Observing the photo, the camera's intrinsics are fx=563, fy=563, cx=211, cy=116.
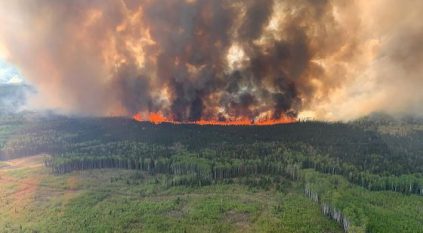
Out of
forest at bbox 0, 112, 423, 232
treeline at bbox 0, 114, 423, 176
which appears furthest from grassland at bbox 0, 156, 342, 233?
treeline at bbox 0, 114, 423, 176

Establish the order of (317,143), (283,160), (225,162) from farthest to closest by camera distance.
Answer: (317,143) → (283,160) → (225,162)

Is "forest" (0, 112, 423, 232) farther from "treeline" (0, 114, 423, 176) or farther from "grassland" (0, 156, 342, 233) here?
"grassland" (0, 156, 342, 233)

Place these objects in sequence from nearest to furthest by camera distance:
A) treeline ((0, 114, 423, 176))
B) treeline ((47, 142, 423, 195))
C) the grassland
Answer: the grassland, treeline ((47, 142, 423, 195)), treeline ((0, 114, 423, 176))

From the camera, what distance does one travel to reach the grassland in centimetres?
11656

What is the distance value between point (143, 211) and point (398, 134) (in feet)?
339

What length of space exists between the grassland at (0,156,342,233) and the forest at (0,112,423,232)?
4779 mm

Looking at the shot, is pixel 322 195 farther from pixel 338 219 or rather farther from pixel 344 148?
pixel 344 148

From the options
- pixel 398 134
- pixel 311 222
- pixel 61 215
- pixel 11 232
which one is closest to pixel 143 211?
pixel 61 215

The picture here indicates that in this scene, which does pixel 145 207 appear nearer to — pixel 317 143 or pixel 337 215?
pixel 337 215

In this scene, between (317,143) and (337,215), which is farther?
(317,143)

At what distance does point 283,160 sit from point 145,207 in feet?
165

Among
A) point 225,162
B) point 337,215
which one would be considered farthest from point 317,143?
point 337,215

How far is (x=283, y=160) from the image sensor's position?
531 ft

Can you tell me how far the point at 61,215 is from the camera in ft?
412
